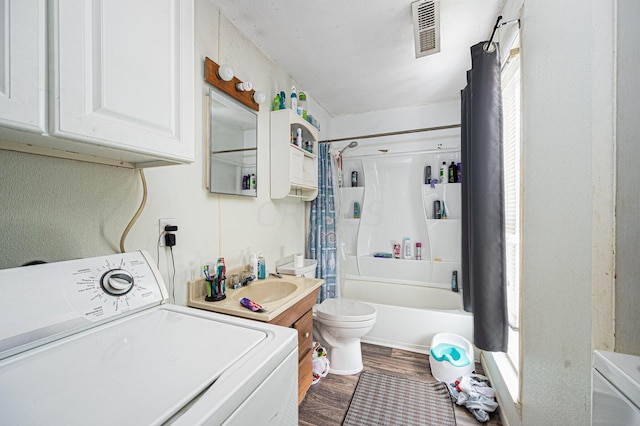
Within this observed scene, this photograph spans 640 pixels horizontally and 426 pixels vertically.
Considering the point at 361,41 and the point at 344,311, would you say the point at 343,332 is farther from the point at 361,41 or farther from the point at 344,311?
the point at 361,41

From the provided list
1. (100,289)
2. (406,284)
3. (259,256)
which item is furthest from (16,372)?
(406,284)

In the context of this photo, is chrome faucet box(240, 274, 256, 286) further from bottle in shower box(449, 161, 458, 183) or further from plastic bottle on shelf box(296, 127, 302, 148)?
bottle in shower box(449, 161, 458, 183)

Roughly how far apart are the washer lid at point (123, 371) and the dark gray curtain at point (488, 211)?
3.80 feet

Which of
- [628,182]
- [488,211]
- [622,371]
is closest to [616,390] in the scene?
[622,371]

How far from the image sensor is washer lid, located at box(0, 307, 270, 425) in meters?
0.43

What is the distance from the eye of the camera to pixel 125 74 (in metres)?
0.69

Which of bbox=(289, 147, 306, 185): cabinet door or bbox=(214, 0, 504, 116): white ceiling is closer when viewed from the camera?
bbox=(214, 0, 504, 116): white ceiling

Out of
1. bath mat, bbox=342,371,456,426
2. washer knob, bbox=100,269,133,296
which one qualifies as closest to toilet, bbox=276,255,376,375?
bath mat, bbox=342,371,456,426

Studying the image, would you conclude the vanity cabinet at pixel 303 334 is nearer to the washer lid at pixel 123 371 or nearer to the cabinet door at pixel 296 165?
the washer lid at pixel 123 371

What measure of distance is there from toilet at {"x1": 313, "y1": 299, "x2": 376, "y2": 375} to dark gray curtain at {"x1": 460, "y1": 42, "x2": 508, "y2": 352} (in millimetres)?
814

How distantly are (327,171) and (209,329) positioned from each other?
2083 mm

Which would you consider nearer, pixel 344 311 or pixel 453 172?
pixel 344 311

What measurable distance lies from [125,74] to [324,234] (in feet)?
6.74

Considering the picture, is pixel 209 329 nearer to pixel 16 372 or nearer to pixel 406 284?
pixel 16 372
